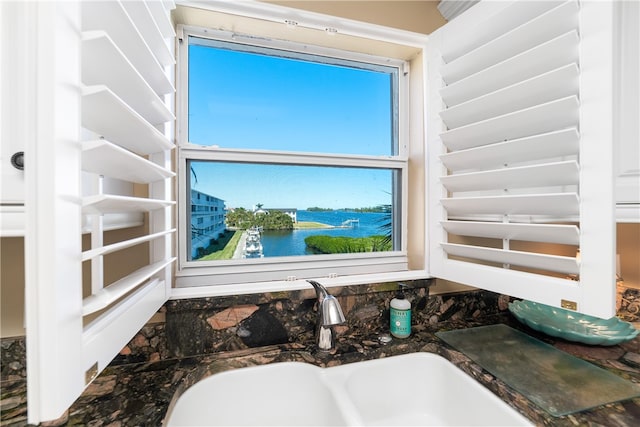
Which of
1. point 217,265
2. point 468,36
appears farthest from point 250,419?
point 468,36

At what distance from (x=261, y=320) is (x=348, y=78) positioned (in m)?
1.17

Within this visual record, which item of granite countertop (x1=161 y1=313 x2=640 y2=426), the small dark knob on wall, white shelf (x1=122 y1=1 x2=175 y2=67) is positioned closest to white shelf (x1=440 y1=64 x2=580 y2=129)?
granite countertop (x1=161 y1=313 x2=640 y2=426)

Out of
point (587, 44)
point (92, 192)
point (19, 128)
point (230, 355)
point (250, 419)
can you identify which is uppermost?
point (587, 44)

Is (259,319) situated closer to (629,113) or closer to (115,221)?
(115,221)

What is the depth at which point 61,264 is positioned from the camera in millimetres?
362

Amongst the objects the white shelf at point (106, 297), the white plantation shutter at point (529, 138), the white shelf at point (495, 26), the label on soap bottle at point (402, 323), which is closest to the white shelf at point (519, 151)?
the white plantation shutter at point (529, 138)

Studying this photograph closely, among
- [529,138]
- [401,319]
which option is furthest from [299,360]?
[529,138]

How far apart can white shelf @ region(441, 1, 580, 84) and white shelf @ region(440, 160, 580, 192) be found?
1.21 ft

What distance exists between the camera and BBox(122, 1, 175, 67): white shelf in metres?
0.55

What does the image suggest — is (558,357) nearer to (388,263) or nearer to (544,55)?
(388,263)

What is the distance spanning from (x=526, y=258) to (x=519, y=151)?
1.08 feet

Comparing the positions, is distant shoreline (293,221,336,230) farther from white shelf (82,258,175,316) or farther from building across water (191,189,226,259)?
white shelf (82,258,175,316)

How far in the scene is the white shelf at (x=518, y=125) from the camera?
2.37 feet

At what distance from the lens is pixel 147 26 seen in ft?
2.00
